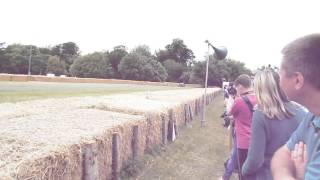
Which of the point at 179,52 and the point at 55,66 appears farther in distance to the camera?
the point at 179,52

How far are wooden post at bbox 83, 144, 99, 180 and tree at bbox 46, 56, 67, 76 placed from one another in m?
109

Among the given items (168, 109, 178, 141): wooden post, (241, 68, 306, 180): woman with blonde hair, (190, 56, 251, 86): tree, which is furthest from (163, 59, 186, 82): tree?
(241, 68, 306, 180): woman with blonde hair

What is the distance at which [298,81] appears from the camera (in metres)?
2.13

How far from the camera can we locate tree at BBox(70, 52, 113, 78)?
111 meters

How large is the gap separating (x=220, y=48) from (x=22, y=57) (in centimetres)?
9667

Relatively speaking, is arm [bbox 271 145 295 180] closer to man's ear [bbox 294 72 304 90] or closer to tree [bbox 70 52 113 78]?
man's ear [bbox 294 72 304 90]

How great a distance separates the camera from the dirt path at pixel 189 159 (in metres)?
9.47

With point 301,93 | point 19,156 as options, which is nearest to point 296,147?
point 301,93

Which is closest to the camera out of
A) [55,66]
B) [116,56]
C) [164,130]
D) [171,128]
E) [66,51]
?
[164,130]

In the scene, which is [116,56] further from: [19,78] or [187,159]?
[187,159]

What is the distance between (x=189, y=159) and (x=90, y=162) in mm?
5655

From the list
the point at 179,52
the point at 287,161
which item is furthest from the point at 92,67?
the point at 287,161

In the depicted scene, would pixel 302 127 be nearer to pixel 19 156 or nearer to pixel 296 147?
pixel 296 147

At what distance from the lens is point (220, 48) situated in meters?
20.4
